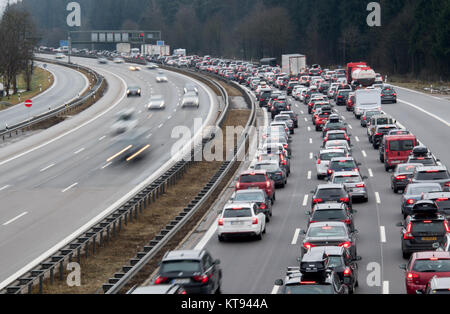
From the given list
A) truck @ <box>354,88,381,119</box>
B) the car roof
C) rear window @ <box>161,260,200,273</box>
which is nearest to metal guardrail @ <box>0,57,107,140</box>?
truck @ <box>354,88,381,119</box>

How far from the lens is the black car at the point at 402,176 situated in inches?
1412

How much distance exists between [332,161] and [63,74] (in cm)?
10034

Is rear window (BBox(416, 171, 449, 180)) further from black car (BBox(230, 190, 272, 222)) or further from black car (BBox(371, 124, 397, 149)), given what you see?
black car (BBox(371, 124, 397, 149))

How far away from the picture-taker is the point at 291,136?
5972cm

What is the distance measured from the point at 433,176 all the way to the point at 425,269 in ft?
46.7

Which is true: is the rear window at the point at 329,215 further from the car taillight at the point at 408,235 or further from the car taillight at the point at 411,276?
the car taillight at the point at 411,276

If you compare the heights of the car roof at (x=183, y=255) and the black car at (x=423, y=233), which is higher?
the car roof at (x=183, y=255)

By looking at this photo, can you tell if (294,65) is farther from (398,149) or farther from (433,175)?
(433,175)

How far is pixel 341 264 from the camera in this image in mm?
20375

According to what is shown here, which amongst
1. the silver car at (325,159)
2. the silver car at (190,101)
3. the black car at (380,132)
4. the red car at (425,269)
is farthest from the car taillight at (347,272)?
the silver car at (190,101)
